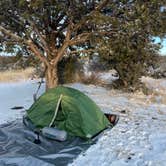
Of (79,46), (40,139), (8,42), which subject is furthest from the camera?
(79,46)

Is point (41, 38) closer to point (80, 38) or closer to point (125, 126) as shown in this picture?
point (80, 38)

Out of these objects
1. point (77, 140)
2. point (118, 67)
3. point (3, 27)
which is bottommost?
point (77, 140)

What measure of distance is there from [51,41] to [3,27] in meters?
1.59

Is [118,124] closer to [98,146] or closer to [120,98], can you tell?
[98,146]

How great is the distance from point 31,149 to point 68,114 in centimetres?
135

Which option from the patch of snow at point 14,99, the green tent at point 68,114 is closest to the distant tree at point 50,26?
the patch of snow at point 14,99

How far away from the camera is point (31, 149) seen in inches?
277

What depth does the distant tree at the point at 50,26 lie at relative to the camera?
11.4m

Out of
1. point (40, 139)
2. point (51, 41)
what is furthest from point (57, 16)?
point (40, 139)

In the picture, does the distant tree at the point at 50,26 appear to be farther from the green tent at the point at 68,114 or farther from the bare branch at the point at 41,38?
the green tent at the point at 68,114

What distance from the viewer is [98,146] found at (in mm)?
7066

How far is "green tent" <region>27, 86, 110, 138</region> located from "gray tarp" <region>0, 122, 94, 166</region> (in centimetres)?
31

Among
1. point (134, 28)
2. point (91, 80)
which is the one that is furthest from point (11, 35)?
point (91, 80)

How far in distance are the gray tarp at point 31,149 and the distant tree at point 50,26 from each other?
13.2 ft
